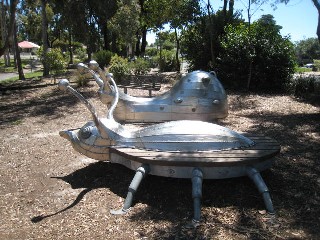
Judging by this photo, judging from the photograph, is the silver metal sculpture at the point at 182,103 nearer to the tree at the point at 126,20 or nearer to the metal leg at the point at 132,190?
the metal leg at the point at 132,190

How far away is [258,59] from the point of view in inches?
541

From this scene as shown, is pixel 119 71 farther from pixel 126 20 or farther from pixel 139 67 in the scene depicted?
pixel 126 20

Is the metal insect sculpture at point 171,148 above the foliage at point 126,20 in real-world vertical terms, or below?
below

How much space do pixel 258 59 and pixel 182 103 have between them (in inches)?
306

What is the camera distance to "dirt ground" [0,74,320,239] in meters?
3.81

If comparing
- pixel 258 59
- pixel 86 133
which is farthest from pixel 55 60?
pixel 86 133

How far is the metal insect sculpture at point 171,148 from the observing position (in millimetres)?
4129

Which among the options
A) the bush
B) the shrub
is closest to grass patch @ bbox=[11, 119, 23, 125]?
the shrub

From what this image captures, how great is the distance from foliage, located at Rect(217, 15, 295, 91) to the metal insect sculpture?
9559 millimetres

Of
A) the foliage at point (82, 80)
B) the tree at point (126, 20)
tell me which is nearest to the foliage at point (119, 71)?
the foliage at point (82, 80)

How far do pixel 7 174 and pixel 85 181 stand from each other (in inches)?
57.9

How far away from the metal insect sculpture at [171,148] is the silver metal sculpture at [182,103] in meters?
2.24

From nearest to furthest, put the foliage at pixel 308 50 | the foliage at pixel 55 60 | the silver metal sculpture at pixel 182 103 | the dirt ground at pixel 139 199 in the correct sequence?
1. the dirt ground at pixel 139 199
2. the silver metal sculpture at pixel 182 103
3. the foliage at pixel 55 60
4. the foliage at pixel 308 50

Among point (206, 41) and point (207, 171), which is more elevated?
point (206, 41)
